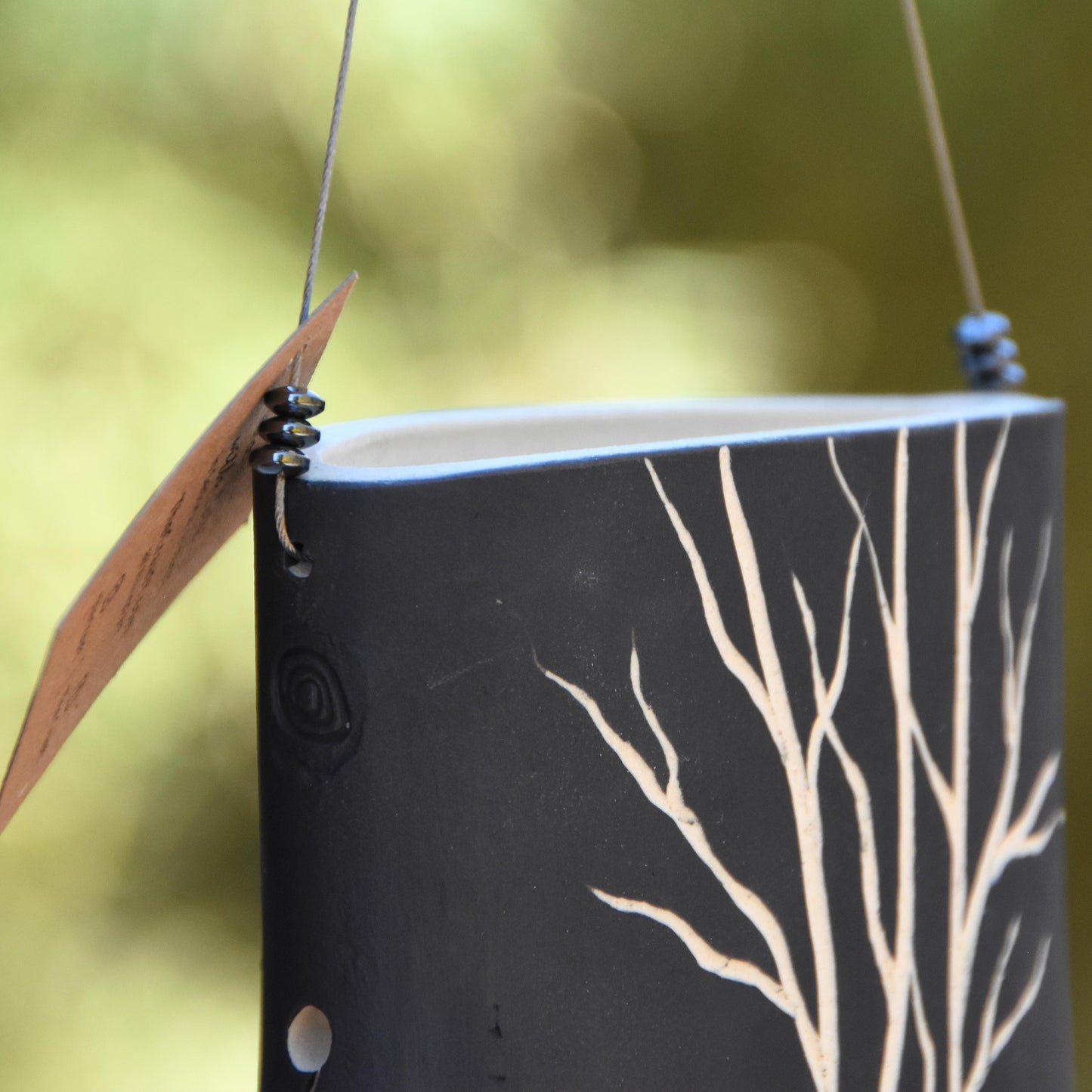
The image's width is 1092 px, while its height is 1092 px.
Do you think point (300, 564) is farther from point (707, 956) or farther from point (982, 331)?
point (982, 331)

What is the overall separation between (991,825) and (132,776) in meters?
0.89

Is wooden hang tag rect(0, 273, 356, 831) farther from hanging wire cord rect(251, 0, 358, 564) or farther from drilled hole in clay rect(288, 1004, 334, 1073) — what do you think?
drilled hole in clay rect(288, 1004, 334, 1073)

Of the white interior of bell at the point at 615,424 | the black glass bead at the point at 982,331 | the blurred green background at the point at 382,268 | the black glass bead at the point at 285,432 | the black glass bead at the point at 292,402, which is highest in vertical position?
the blurred green background at the point at 382,268

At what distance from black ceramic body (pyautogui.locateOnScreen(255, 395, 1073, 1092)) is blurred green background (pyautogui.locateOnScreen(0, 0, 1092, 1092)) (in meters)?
0.74

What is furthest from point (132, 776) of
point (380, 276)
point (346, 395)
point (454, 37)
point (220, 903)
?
point (454, 37)

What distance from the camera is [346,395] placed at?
121 centimetres

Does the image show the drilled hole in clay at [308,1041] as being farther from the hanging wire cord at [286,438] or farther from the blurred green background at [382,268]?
the blurred green background at [382,268]

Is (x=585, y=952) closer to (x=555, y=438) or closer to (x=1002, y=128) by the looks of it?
(x=555, y=438)

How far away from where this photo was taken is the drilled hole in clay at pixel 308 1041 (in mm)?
383

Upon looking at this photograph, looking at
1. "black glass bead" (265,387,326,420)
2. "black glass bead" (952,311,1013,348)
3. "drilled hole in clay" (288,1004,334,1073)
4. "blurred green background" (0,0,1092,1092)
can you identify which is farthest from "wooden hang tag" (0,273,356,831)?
"blurred green background" (0,0,1092,1092)

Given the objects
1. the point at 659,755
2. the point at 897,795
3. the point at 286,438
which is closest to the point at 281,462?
the point at 286,438

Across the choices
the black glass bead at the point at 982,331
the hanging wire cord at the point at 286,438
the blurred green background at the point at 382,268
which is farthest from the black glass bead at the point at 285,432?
the blurred green background at the point at 382,268

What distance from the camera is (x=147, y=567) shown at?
1.21 feet

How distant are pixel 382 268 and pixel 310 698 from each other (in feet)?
3.00
